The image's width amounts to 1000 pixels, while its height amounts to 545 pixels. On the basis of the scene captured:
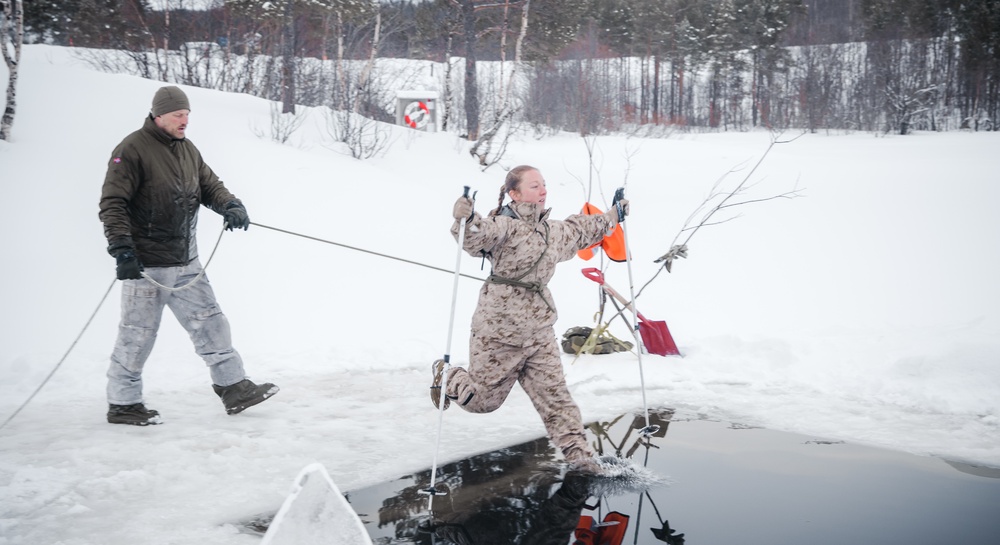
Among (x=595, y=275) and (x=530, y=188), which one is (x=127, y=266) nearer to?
(x=530, y=188)

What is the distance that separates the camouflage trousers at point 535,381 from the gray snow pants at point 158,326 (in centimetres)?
175

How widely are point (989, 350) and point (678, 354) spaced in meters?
2.34

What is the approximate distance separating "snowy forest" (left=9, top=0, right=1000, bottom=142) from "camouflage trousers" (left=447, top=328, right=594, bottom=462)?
976cm

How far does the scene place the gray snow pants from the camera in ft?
15.2

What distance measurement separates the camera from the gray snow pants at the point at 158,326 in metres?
4.64

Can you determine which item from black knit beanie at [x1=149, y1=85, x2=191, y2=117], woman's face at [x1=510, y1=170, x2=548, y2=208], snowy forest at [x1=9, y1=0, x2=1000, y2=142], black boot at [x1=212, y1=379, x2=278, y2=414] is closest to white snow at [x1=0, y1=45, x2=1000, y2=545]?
black boot at [x1=212, y1=379, x2=278, y2=414]

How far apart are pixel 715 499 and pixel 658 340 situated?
10.0 ft

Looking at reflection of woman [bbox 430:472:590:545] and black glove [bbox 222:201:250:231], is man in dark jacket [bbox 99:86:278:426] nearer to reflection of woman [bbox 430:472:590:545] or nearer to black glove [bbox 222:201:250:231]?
black glove [bbox 222:201:250:231]

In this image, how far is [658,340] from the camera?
22.2 ft

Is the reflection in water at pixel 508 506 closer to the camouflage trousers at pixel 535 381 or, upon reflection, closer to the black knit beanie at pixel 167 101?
the camouflage trousers at pixel 535 381

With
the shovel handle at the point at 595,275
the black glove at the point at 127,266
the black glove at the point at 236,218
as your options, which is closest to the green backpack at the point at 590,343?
the shovel handle at the point at 595,275

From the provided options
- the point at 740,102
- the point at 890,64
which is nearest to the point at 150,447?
the point at 890,64

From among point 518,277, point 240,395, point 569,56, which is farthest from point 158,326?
point 569,56

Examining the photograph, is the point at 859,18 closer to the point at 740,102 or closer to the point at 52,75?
the point at 740,102
